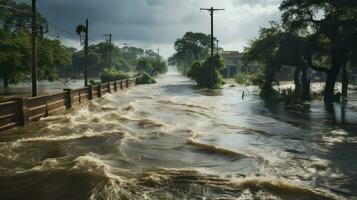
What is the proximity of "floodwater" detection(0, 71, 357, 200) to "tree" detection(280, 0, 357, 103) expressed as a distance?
11.8m

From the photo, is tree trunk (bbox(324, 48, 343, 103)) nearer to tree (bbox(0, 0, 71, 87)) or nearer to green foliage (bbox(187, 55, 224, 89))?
green foliage (bbox(187, 55, 224, 89))

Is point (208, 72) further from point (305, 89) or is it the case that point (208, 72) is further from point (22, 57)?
point (22, 57)

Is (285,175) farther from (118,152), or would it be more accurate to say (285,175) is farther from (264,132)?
(264,132)

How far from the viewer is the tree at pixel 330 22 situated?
98.8 ft

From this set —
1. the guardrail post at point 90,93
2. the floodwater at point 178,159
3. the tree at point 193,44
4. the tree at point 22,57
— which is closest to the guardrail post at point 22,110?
the floodwater at point 178,159

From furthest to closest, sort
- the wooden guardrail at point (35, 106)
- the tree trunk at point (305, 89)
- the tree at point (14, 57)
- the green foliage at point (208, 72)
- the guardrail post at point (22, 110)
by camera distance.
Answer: the green foliage at point (208, 72) → the tree at point (14, 57) → the tree trunk at point (305, 89) → the guardrail post at point (22, 110) → the wooden guardrail at point (35, 106)

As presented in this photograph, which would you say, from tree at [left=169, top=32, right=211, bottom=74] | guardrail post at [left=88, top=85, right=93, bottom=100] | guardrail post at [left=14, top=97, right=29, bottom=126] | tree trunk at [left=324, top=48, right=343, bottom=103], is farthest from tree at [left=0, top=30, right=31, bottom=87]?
tree at [left=169, top=32, right=211, bottom=74]

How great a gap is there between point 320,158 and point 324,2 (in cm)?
2200

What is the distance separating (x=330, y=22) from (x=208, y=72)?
95.2ft

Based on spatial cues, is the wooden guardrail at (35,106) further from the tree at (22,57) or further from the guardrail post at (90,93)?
the tree at (22,57)

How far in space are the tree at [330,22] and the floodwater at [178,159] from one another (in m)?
11.8

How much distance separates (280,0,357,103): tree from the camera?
30.1 m

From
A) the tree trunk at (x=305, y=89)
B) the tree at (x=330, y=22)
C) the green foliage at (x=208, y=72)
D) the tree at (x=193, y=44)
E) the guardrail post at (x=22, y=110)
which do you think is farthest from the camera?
the tree at (x=193, y=44)

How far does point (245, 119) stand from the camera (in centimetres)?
2252
